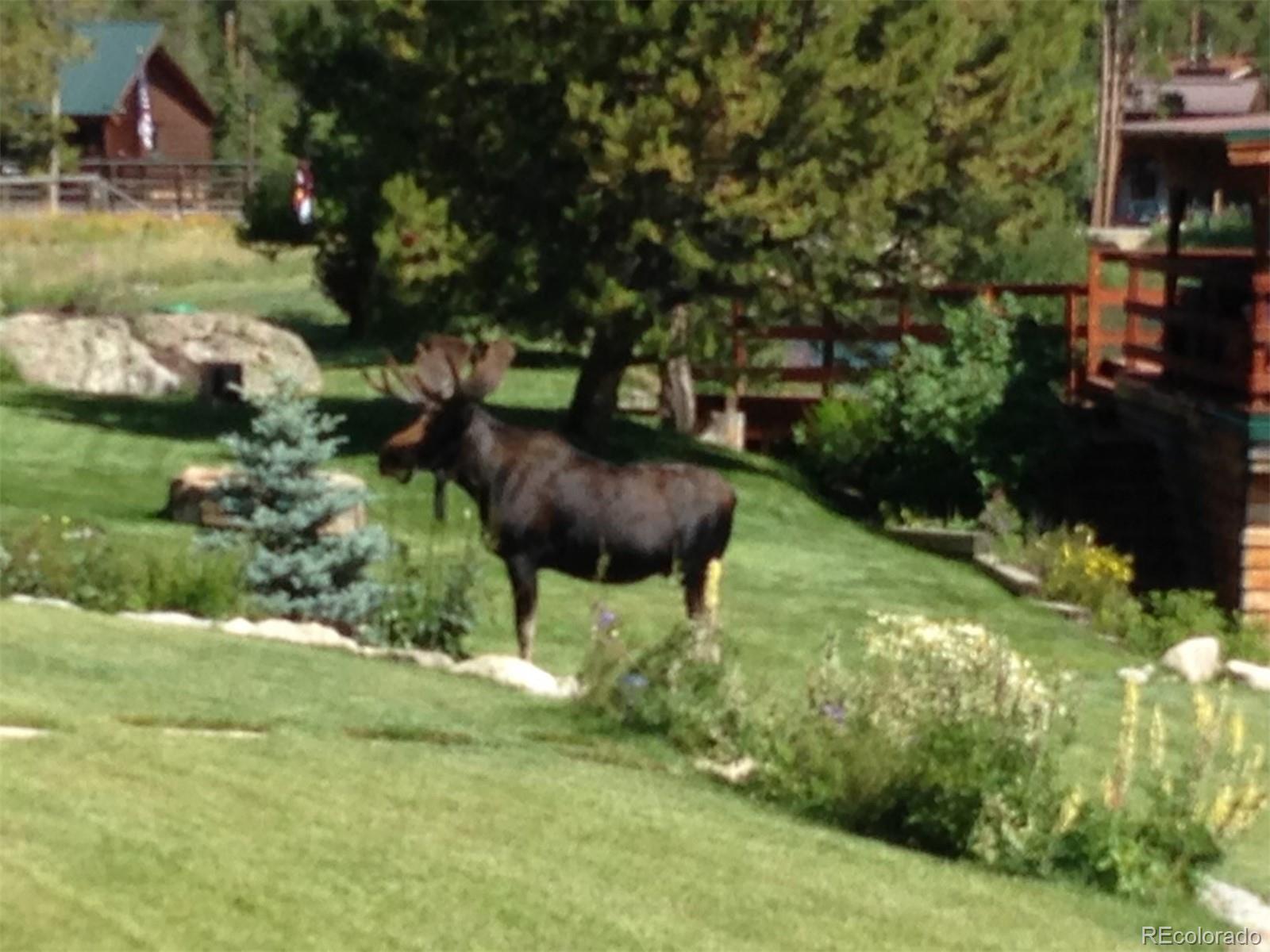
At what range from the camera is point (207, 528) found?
60.5ft

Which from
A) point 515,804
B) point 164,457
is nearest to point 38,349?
point 164,457

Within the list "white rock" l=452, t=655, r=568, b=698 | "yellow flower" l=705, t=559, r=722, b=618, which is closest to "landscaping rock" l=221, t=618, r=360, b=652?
"white rock" l=452, t=655, r=568, b=698

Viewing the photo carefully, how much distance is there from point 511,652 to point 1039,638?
5015mm

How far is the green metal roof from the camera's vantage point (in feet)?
276

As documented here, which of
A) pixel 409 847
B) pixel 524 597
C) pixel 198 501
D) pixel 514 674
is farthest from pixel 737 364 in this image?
pixel 409 847

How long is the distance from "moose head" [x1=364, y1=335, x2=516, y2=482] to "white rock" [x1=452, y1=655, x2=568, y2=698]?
1.48 meters

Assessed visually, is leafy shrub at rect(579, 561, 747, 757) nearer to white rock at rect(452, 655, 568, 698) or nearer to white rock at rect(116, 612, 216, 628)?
white rock at rect(452, 655, 568, 698)

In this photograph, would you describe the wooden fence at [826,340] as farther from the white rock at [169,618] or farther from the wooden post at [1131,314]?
the white rock at [169,618]

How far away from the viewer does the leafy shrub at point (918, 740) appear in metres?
10.5

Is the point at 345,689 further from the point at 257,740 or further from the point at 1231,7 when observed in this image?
the point at 1231,7

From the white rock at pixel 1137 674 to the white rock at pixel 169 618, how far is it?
19.4 ft

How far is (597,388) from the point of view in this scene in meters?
26.3

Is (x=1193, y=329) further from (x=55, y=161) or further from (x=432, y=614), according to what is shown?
(x=55, y=161)

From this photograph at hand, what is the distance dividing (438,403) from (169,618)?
191 centimetres
